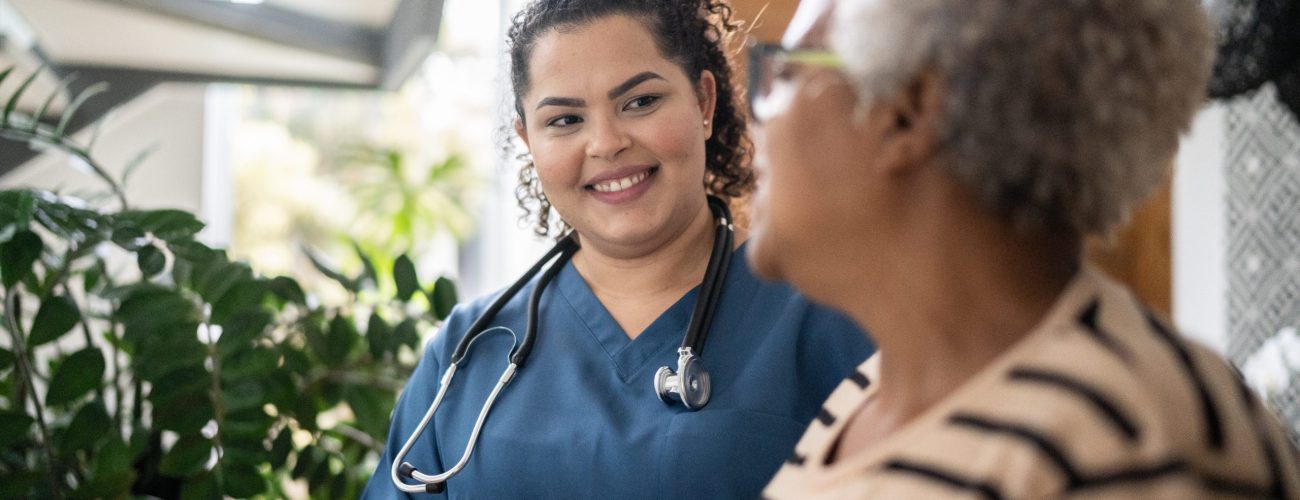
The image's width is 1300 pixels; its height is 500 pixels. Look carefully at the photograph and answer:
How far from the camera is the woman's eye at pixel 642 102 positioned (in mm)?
1159

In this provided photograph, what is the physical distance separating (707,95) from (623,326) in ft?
0.93

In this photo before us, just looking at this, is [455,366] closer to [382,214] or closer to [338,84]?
[338,84]

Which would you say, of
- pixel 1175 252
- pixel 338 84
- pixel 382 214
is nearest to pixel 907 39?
pixel 1175 252

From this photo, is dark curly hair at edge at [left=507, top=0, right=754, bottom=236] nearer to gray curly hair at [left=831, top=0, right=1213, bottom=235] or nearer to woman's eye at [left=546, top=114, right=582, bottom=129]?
woman's eye at [left=546, top=114, right=582, bottom=129]

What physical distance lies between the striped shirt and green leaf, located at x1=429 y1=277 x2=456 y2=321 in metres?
1.21

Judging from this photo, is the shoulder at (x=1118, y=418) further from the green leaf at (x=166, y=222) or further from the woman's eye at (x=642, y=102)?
the green leaf at (x=166, y=222)

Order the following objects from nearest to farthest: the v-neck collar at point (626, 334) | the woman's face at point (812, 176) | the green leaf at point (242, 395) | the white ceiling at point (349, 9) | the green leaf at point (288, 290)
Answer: the woman's face at point (812, 176), the v-neck collar at point (626, 334), the green leaf at point (242, 395), the green leaf at point (288, 290), the white ceiling at point (349, 9)

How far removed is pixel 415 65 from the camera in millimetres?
1940

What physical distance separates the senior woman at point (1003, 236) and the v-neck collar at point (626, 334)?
53 cm

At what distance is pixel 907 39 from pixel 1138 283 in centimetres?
148

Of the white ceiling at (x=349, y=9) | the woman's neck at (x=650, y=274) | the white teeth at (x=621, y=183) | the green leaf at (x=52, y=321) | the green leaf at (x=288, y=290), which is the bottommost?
the green leaf at (x=52, y=321)

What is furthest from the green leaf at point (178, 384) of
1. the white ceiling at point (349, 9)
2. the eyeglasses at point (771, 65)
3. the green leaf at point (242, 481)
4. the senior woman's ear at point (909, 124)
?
the senior woman's ear at point (909, 124)

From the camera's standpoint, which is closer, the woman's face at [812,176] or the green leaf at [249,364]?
the woman's face at [812,176]

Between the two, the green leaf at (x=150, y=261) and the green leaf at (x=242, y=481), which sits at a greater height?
the green leaf at (x=150, y=261)
